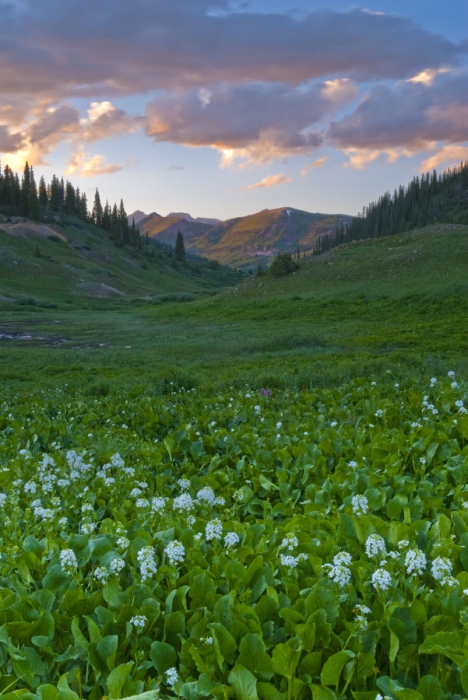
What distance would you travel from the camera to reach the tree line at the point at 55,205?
12900 centimetres

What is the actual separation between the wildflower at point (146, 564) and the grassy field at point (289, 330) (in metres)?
9.31

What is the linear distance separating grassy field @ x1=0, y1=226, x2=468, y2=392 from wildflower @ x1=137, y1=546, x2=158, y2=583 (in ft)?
30.5

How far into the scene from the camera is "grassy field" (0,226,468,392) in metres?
16.7

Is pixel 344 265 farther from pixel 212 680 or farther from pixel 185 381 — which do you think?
pixel 212 680

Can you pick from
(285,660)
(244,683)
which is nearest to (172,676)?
(244,683)

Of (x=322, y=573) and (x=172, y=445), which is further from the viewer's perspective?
(x=172, y=445)

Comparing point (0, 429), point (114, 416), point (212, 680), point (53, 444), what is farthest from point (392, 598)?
point (0, 429)

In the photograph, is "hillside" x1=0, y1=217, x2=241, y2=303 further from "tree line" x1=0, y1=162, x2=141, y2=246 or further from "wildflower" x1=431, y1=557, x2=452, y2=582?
"wildflower" x1=431, y1=557, x2=452, y2=582

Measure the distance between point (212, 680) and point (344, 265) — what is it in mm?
56875

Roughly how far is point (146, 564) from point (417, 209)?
14231 centimetres

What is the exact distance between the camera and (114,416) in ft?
29.1

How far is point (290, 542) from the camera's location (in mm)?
3076

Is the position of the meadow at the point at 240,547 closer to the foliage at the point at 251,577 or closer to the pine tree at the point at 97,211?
the foliage at the point at 251,577

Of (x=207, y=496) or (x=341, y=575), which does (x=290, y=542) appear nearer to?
(x=341, y=575)
